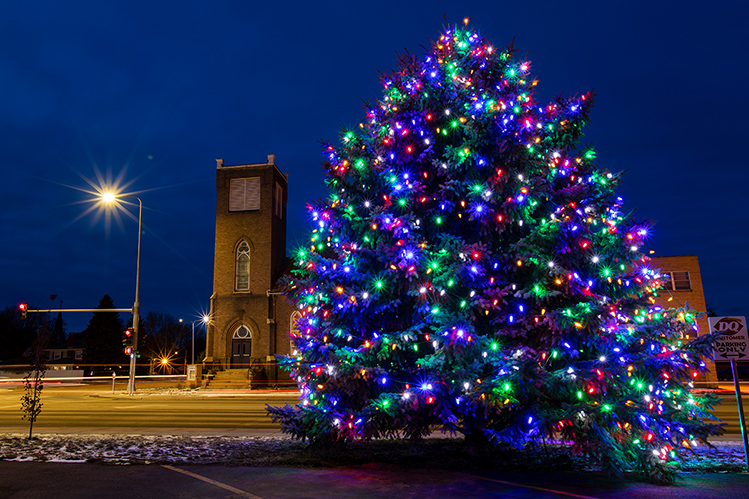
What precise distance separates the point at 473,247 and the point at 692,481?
162 inches

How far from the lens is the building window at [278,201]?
38.3 m

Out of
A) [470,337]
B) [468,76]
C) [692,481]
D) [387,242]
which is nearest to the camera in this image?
[692,481]

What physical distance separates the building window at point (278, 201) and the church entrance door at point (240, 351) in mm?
9857

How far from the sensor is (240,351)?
1404 inches

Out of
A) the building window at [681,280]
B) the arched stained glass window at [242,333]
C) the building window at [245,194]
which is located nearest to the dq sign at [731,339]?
the building window at [681,280]

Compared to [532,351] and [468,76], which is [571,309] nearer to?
[532,351]

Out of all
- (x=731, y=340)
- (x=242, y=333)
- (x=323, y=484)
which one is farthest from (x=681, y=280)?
(x=323, y=484)

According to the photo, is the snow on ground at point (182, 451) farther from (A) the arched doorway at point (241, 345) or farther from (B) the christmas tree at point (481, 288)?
(A) the arched doorway at point (241, 345)

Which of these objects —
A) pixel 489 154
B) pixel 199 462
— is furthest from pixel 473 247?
pixel 199 462

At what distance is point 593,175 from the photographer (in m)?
8.81

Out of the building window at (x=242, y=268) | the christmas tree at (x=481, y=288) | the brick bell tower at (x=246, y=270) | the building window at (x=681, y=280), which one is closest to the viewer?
the christmas tree at (x=481, y=288)

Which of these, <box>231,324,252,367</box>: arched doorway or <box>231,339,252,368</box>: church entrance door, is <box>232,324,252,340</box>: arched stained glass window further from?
<box>231,339,252,368</box>: church entrance door

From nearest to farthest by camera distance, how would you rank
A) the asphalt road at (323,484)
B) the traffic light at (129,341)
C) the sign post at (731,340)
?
the asphalt road at (323,484), the sign post at (731,340), the traffic light at (129,341)

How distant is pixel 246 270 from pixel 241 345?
17.8 feet
